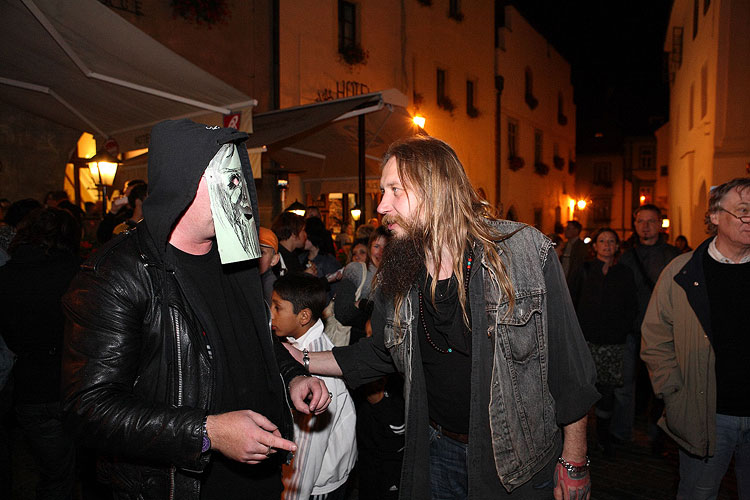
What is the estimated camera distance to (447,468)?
2.27 metres

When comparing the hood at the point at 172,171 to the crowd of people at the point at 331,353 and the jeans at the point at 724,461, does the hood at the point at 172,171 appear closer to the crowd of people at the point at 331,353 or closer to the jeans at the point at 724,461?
the crowd of people at the point at 331,353

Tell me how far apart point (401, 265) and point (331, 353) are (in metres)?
0.64

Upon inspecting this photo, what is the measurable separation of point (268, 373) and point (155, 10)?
1059 cm

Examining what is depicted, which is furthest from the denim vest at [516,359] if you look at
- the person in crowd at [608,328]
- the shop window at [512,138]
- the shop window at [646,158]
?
the shop window at [646,158]

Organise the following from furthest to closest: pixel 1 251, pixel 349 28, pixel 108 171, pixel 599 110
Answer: pixel 599 110
pixel 349 28
pixel 108 171
pixel 1 251

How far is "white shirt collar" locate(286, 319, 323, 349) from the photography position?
126 inches

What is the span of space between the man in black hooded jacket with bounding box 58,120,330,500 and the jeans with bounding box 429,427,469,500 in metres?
0.60

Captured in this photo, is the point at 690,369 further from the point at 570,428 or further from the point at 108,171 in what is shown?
the point at 108,171

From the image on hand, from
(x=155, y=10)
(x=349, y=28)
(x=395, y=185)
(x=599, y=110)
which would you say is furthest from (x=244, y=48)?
(x=599, y=110)

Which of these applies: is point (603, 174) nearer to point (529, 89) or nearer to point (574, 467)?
point (529, 89)

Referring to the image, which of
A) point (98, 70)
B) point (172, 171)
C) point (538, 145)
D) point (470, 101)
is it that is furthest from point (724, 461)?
point (538, 145)

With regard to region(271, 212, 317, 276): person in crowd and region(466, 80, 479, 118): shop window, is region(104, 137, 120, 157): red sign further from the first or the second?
region(466, 80, 479, 118): shop window

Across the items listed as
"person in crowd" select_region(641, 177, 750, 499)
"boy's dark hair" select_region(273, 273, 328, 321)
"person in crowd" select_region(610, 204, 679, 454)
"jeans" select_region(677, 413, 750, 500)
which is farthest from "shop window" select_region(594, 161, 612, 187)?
"boy's dark hair" select_region(273, 273, 328, 321)

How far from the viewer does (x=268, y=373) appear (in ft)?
6.58
